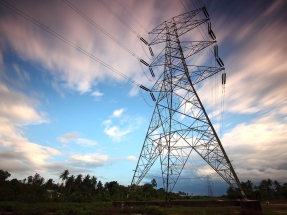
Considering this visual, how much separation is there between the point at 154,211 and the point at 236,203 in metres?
8.78

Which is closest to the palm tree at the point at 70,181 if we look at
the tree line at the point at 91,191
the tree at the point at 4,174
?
the tree line at the point at 91,191

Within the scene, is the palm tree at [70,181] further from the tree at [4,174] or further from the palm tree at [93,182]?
the tree at [4,174]

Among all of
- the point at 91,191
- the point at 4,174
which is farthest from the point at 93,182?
the point at 4,174

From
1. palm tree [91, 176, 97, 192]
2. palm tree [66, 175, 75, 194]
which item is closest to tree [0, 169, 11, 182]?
palm tree [66, 175, 75, 194]

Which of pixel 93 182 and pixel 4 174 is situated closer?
pixel 4 174

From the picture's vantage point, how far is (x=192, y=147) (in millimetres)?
20359

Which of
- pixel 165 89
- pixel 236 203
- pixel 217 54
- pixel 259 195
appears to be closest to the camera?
pixel 236 203

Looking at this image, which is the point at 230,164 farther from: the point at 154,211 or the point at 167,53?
the point at 167,53

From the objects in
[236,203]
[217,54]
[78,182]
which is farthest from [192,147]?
[78,182]

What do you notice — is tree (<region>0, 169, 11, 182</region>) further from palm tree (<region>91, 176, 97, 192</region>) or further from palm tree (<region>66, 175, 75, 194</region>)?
palm tree (<region>91, 176, 97, 192</region>)

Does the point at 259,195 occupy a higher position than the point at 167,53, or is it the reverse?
the point at 167,53

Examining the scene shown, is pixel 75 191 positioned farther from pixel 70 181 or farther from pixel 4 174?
pixel 4 174

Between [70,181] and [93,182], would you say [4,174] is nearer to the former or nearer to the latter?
[70,181]

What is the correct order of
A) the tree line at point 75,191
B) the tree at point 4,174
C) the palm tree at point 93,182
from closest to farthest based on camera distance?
the tree line at point 75,191, the tree at point 4,174, the palm tree at point 93,182
